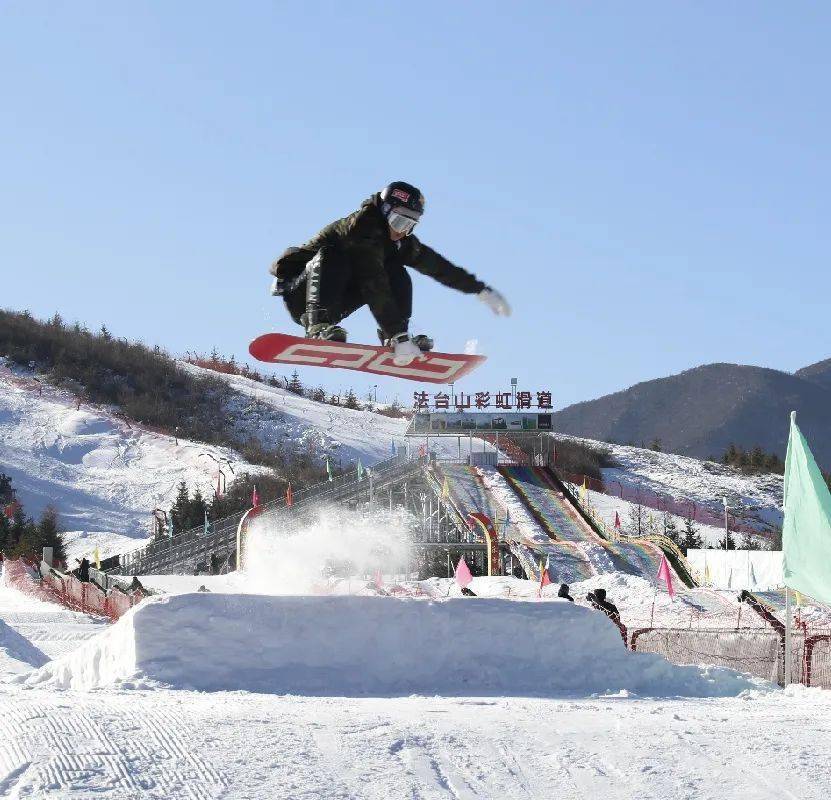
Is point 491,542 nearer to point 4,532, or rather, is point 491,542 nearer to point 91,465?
point 4,532

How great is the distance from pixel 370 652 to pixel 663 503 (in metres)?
60.4

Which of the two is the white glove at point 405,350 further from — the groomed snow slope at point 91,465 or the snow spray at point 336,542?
the groomed snow slope at point 91,465

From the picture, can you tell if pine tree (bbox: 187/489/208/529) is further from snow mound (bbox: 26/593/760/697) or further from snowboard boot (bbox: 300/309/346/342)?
snowboard boot (bbox: 300/309/346/342)

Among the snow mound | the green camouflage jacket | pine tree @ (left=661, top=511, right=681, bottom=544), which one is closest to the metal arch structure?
pine tree @ (left=661, top=511, right=681, bottom=544)

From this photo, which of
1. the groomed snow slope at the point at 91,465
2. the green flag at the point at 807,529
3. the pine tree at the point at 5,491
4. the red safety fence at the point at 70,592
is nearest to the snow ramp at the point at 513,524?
the groomed snow slope at the point at 91,465

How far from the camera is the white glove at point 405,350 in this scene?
1135cm

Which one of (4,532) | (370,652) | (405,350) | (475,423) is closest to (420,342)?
(405,350)

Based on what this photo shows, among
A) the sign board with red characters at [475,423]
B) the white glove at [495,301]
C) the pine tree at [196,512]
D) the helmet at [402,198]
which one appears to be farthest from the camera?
the sign board with red characters at [475,423]

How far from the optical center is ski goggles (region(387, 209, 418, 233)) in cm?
1081

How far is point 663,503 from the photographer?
70.1 meters

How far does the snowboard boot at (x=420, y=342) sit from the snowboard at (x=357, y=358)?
0.24ft

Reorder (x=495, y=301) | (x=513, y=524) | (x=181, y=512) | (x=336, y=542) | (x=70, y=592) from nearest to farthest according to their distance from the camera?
1. (x=495, y=301)
2. (x=70, y=592)
3. (x=336, y=542)
4. (x=513, y=524)
5. (x=181, y=512)

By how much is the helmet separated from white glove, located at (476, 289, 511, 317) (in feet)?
5.01

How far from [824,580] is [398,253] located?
5.77 m
